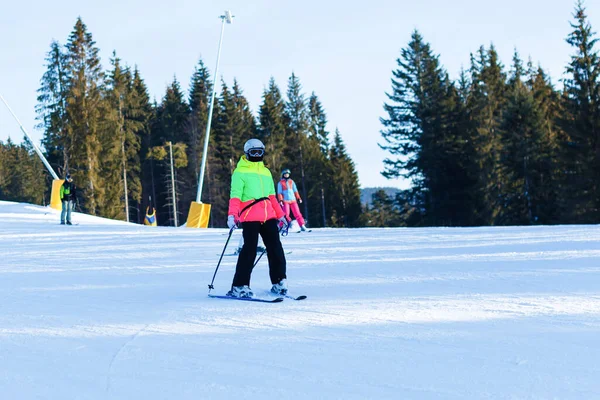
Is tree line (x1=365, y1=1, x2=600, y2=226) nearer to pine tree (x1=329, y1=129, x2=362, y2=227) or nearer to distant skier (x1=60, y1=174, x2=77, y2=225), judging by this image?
pine tree (x1=329, y1=129, x2=362, y2=227)

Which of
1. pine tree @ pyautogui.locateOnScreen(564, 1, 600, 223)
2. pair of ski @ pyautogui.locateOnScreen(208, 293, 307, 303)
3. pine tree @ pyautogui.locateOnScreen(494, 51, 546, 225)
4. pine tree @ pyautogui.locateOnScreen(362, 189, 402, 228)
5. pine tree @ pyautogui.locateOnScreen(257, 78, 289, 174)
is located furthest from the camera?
pine tree @ pyautogui.locateOnScreen(257, 78, 289, 174)

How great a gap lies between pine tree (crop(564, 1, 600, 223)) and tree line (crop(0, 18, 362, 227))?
26.2 meters

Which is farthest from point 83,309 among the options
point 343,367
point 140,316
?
point 343,367

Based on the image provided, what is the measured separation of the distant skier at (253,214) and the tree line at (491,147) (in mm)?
30722

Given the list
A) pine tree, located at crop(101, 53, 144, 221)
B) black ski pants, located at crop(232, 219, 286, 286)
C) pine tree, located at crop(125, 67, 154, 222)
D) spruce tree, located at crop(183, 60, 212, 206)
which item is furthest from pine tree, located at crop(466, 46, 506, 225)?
black ski pants, located at crop(232, 219, 286, 286)

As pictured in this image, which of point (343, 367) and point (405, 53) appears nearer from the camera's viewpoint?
point (343, 367)

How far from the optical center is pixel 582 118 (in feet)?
118

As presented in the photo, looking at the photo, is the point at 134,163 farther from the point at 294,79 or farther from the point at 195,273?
the point at 195,273

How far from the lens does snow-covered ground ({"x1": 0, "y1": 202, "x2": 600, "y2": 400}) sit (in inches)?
150

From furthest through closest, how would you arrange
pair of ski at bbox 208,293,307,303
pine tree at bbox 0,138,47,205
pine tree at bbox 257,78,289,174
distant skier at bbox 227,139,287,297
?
pine tree at bbox 0,138,47,205, pine tree at bbox 257,78,289,174, distant skier at bbox 227,139,287,297, pair of ski at bbox 208,293,307,303

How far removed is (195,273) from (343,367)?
18.3 feet

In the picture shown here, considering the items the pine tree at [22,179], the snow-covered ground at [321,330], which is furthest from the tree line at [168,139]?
the snow-covered ground at [321,330]

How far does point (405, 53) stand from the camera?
46.6 meters

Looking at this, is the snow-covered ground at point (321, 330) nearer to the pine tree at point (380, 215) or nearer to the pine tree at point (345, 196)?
the pine tree at point (380, 215)
